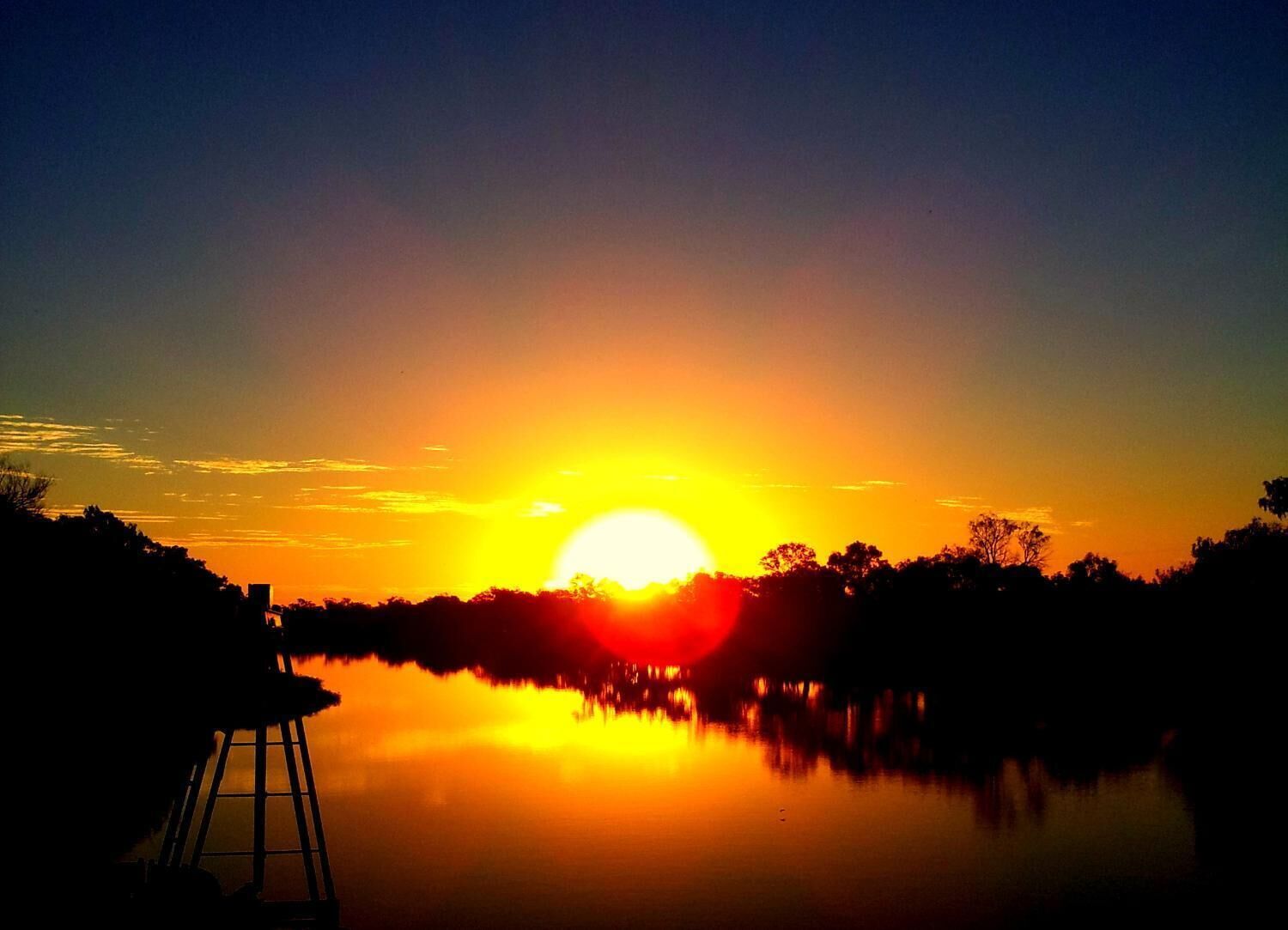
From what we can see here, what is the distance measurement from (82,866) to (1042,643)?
2460 inches

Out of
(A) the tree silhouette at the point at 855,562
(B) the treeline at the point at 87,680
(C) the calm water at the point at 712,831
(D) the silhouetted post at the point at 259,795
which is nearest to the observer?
(D) the silhouetted post at the point at 259,795

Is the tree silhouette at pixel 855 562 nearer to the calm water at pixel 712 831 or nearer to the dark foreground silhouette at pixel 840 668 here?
the dark foreground silhouette at pixel 840 668

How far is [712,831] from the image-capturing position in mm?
27828

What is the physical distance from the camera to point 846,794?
1293 inches

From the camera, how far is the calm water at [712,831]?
21.4 meters

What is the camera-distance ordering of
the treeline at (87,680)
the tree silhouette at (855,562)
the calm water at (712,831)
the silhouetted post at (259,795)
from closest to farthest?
the silhouetted post at (259,795) < the calm water at (712,831) < the treeline at (87,680) < the tree silhouette at (855,562)

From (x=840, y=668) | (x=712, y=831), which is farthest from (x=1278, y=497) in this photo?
(x=840, y=668)

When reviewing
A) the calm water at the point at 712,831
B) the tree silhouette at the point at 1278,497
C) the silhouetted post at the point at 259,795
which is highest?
the tree silhouette at the point at 1278,497

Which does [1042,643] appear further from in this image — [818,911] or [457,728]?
[818,911]

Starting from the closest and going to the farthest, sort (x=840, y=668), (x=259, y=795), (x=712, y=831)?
(x=259, y=795) < (x=712, y=831) < (x=840, y=668)

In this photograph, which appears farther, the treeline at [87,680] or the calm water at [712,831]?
the treeline at [87,680]

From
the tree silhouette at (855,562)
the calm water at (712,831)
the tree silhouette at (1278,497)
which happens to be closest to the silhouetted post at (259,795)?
the calm water at (712,831)

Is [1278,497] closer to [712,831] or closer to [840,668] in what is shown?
[712,831]

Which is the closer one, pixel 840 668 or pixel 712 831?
pixel 712 831
